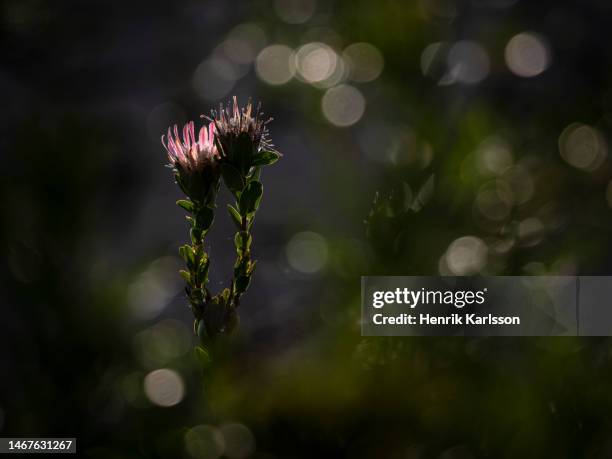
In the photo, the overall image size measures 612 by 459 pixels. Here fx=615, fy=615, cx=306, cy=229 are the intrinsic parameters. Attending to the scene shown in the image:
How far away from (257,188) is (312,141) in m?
0.16

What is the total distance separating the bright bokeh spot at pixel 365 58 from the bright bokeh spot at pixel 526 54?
0.10m

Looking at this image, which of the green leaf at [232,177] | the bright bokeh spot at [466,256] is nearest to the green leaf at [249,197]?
the green leaf at [232,177]

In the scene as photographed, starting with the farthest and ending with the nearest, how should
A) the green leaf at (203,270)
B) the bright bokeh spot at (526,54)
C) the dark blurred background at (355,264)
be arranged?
the green leaf at (203,270)
the bright bokeh spot at (526,54)
the dark blurred background at (355,264)

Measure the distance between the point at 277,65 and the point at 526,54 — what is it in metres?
0.16

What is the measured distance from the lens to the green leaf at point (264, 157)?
0.52m

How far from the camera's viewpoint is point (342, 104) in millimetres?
359

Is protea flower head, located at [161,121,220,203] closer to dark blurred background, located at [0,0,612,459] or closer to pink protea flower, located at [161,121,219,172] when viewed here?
pink protea flower, located at [161,121,219,172]

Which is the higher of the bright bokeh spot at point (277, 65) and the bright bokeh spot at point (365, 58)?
the bright bokeh spot at point (277, 65)

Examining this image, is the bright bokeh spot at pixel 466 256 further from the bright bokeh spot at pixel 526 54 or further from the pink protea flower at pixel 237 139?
the pink protea flower at pixel 237 139

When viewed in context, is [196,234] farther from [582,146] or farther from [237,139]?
[582,146]

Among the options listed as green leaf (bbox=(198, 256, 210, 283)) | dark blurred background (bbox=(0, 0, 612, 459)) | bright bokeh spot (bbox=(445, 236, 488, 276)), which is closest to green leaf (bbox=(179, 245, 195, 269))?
green leaf (bbox=(198, 256, 210, 283))

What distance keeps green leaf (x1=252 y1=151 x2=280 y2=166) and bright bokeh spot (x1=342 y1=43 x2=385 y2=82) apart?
185 mm

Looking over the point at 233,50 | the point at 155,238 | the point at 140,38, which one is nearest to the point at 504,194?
the point at 155,238

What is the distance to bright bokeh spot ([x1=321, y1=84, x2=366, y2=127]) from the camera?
35 cm
